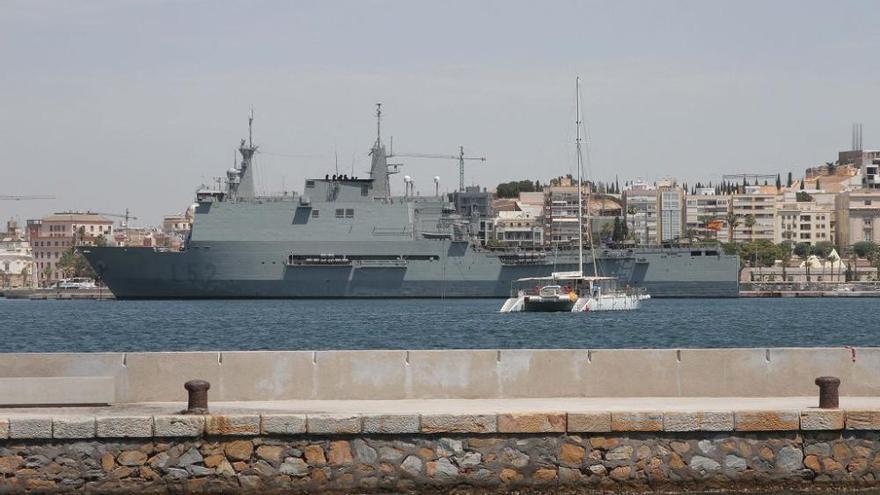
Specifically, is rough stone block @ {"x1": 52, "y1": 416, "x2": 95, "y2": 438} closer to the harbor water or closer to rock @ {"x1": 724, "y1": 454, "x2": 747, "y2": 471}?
rock @ {"x1": 724, "y1": 454, "x2": 747, "y2": 471}

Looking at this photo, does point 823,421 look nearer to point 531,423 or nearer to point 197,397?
point 531,423

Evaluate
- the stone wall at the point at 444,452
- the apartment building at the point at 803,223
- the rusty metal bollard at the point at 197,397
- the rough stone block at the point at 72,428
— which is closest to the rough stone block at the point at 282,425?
the stone wall at the point at 444,452

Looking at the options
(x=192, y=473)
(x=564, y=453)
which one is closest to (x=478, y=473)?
(x=564, y=453)

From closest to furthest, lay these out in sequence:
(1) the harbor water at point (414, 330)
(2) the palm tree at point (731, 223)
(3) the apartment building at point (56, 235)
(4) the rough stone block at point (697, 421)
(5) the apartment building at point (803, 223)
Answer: (4) the rough stone block at point (697, 421) < (1) the harbor water at point (414, 330) < (2) the palm tree at point (731, 223) < (5) the apartment building at point (803, 223) < (3) the apartment building at point (56, 235)

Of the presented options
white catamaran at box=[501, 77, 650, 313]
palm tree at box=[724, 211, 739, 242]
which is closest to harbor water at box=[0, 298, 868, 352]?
white catamaran at box=[501, 77, 650, 313]

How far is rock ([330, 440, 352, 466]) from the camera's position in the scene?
456 inches

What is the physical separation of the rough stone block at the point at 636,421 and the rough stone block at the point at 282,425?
238 cm

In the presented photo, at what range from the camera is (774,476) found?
38.7 feet

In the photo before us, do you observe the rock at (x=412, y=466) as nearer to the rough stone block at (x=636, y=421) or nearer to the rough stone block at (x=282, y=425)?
the rough stone block at (x=282, y=425)

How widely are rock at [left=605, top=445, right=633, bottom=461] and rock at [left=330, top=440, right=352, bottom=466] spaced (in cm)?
198

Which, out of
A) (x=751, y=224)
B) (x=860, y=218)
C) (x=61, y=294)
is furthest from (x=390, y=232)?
(x=860, y=218)

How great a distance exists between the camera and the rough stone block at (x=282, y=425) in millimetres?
11516

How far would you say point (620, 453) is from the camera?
38.5ft

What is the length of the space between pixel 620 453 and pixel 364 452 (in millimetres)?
1960
